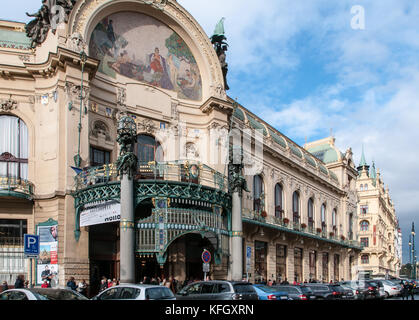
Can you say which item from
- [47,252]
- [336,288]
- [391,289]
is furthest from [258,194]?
[47,252]

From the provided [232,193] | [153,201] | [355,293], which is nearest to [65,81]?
[153,201]

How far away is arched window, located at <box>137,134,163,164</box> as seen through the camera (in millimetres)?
29087

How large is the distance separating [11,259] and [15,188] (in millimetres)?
3706

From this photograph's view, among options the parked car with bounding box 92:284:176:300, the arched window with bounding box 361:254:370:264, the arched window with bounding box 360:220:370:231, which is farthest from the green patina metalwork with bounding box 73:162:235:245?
the arched window with bounding box 360:220:370:231

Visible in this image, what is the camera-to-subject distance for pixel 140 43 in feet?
98.2

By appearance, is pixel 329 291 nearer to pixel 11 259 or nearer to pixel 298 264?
pixel 11 259

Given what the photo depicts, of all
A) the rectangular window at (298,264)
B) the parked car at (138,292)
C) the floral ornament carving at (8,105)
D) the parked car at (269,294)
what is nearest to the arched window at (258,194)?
the rectangular window at (298,264)

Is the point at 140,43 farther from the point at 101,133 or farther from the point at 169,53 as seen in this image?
the point at 101,133

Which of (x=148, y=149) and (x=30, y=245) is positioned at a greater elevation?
(x=148, y=149)

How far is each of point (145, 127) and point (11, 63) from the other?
8.55 metres

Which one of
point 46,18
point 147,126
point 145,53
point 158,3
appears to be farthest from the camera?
point 158,3

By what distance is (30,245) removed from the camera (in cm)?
1698

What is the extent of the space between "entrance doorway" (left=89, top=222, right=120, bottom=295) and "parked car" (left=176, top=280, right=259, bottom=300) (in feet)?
31.3

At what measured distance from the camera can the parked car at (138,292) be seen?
13621mm
